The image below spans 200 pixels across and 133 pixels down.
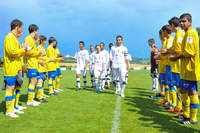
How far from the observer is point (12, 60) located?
4.88 m

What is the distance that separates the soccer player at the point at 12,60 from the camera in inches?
185

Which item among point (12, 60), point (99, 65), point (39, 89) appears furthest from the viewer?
point (99, 65)

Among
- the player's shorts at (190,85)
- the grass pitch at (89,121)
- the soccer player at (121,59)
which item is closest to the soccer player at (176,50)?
the player's shorts at (190,85)

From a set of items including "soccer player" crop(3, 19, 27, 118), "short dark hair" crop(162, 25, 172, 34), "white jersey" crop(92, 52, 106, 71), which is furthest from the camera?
"white jersey" crop(92, 52, 106, 71)

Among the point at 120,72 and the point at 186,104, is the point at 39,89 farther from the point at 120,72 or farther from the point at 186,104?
the point at 186,104

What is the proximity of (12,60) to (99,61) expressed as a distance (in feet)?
18.8

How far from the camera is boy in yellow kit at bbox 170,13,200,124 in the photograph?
4.05 meters

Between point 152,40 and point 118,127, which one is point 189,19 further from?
point 152,40

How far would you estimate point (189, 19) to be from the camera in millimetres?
4203

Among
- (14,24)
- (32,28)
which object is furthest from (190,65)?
(32,28)

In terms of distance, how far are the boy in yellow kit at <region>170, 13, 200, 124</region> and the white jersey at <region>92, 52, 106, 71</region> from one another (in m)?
6.03

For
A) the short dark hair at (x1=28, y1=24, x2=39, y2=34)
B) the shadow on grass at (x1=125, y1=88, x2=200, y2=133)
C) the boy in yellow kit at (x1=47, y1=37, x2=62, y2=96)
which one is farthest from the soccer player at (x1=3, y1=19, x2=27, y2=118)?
the shadow on grass at (x1=125, y1=88, x2=200, y2=133)

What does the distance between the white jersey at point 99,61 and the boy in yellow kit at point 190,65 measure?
6.03 metres

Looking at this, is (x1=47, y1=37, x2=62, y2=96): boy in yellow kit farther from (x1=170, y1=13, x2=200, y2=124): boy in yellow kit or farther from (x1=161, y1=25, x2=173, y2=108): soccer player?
(x1=170, y1=13, x2=200, y2=124): boy in yellow kit
